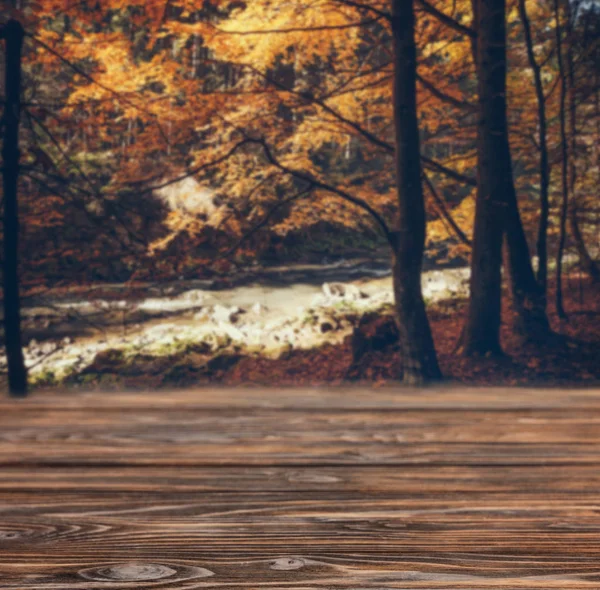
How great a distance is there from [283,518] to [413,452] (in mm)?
614

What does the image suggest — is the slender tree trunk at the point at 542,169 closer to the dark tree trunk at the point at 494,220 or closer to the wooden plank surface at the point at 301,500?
the dark tree trunk at the point at 494,220

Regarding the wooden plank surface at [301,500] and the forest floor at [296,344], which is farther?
the forest floor at [296,344]

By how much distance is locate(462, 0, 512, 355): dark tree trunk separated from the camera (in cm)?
326

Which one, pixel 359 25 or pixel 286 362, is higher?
pixel 359 25

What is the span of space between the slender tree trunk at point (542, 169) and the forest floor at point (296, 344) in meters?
0.13

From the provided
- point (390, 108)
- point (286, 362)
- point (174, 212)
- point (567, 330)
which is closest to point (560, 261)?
point (567, 330)

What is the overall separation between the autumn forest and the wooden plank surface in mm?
906

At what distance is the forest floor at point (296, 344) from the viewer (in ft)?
10.7

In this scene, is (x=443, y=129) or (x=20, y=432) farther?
(x=443, y=129)

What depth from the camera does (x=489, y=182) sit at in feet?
10.8

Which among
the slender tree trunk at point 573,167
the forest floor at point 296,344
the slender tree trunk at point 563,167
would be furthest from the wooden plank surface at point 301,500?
the slender tree trunk at point 573,167

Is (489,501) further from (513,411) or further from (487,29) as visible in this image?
(487,29)

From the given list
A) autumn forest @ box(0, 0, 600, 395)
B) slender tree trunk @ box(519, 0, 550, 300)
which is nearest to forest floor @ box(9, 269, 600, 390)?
autumn forest @ box(0, 0, 600, 395)

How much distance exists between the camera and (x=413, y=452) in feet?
5.66
